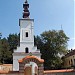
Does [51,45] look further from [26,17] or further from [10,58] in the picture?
[10,58]

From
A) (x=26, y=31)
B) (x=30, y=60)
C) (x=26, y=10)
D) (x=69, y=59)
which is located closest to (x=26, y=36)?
(x=26, y=31)

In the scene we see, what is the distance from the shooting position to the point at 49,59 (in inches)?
1917

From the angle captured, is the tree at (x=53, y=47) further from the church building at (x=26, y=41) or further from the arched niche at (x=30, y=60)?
the arched niche at (x=30, y=60)

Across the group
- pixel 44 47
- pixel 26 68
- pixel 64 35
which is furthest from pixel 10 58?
pixel 26 68

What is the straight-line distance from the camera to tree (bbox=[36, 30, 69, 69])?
159 feet

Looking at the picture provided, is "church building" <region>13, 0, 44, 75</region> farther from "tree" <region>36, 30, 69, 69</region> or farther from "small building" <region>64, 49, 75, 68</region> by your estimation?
"small building" <region>64, 49, 75, 68</region>

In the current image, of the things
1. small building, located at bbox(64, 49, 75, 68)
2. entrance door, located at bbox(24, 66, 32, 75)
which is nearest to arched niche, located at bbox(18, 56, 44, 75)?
entrance door, located at bbox(24, 66, 32, 75)

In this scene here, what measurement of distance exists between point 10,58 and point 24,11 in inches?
748

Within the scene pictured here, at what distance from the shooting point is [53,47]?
5000cm

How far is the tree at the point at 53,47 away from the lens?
48397 millimetres

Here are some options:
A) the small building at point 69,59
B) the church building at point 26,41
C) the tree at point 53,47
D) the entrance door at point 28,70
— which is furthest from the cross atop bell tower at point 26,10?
the entrance door at point 28,70

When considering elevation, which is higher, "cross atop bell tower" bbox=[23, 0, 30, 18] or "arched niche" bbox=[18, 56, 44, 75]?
Answer: "cross atop bell tower" bbox=[23, 0, 30, 18]

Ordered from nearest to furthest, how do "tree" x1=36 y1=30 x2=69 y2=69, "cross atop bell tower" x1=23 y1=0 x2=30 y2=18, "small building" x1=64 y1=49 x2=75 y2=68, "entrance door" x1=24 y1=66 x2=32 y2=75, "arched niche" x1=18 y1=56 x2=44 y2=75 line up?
1. "arched niche" x1=18 y1=56 x2=44 y2=75
2. "entrance door" x1=24 y1=66 x2=32 y2=75
3. "cross atop bell tower" x1=23 y1=0 x2=30 y2=18
4. "tree" x1=36 y1=30 x2=69 y2=69
5. "small building" x1=64 y1=49 x2=75 y2=68

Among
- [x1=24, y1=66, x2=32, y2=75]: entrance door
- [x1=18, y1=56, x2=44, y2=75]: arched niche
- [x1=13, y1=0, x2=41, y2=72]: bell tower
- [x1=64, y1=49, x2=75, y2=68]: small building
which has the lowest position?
[x1=24, y1=66, x2=32, y2=75]: entrance door
